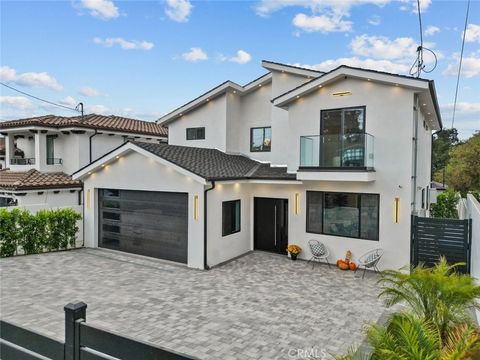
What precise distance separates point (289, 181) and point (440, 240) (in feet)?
16.6

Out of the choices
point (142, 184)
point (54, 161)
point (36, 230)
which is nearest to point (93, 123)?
point (54, 161)

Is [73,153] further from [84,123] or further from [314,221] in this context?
[314,221]

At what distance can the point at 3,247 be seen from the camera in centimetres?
1154

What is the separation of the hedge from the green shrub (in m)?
19.3

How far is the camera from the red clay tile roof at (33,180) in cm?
1606

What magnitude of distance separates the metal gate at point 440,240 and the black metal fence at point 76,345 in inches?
397

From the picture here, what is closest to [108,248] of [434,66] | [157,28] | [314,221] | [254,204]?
[254,204]

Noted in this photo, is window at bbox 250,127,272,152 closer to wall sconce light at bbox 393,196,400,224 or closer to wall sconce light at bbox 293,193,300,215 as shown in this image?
wall sconce light at bbox 293,193,300,215

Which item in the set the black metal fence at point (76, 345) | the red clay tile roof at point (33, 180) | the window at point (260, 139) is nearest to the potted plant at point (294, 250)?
the window at point (260, 139)

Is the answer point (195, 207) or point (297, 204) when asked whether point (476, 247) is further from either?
point (195, 207)

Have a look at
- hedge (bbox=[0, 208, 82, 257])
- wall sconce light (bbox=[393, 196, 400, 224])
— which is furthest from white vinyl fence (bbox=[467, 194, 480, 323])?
hedge (bbox=[0, 208, 82, 257])

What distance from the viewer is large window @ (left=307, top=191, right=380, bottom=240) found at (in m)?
10.7

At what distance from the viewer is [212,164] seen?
1248 centimetres

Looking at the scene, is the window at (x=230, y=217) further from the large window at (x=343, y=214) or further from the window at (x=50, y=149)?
the window at (x=50, y=149)
